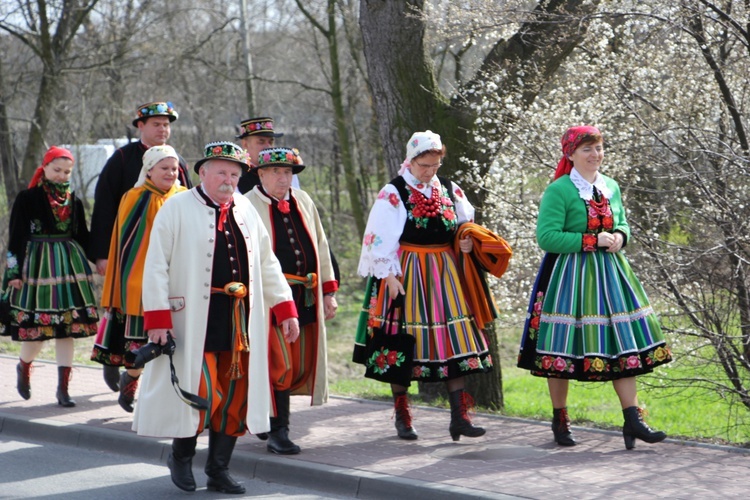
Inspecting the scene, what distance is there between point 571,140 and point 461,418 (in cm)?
194

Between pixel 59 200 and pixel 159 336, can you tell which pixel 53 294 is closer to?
pixel 59 200

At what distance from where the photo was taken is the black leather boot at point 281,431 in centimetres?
691

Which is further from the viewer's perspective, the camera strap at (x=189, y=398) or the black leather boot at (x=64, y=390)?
the black leather boot at (x=64, y=390)

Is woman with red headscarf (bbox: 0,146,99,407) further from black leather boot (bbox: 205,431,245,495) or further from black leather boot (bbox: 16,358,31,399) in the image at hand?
black leather boot (bbox: 205,431,245,495)

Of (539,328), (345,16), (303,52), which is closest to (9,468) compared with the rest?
(539,328)

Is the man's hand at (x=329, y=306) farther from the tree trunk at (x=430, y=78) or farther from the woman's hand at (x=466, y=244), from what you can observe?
the tree trunk at (x=430, y=78)

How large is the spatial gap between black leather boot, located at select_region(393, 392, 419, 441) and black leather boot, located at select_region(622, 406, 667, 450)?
1408 mm

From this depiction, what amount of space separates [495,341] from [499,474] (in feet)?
10.3

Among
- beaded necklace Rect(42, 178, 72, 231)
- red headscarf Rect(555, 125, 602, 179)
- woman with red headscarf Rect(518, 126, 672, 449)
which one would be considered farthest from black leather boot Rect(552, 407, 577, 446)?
beaded necklace Rect(42, 178, 72, 231)

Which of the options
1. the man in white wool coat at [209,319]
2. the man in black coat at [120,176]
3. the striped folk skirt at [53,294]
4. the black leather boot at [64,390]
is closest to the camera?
the man in white wool coat at [209,319]

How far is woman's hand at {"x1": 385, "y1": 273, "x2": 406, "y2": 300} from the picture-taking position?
23.1 ft

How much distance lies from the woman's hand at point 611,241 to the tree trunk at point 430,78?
7.86 feet

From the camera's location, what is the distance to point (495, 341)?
9.27 meters

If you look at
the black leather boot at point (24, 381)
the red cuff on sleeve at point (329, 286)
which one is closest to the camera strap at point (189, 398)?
the red cuff on sleeve at point (329, 286)
